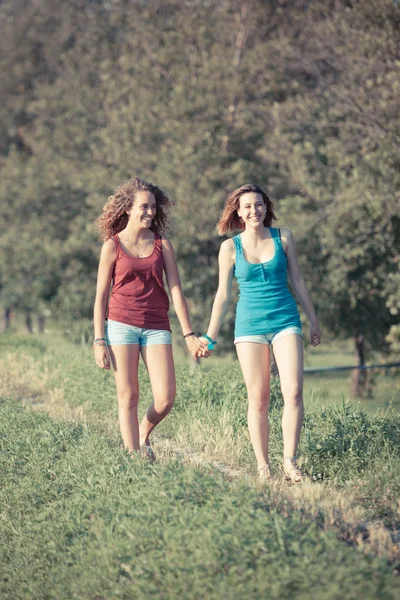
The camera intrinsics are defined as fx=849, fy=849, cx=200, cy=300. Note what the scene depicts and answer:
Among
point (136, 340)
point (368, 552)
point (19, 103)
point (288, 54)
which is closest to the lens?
point (368, 552)

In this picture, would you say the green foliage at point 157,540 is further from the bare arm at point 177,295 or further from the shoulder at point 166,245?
the shoulder at point 166,245

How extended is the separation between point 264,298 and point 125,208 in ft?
4.37

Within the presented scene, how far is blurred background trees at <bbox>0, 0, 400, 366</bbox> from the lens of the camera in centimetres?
1722

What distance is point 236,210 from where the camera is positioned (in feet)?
19.8

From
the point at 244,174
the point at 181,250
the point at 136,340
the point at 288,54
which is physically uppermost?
the point at 288,54

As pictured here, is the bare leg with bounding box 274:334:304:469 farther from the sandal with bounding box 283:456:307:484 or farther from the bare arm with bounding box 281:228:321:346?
the bare arm with bounding box 281:228:321:346

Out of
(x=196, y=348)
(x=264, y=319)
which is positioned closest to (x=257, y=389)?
(x=264, y=319)

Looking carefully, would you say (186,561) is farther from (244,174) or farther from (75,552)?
(244,174)

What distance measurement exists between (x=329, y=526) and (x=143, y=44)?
2021cm

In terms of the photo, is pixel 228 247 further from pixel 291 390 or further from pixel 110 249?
pixel 291 390

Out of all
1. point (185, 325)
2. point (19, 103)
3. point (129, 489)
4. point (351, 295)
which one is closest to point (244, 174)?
point (351, 295)

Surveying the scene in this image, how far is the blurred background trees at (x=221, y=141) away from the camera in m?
17.2

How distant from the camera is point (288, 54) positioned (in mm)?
19953

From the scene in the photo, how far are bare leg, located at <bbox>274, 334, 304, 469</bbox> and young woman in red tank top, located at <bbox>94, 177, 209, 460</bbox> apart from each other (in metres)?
0.68
